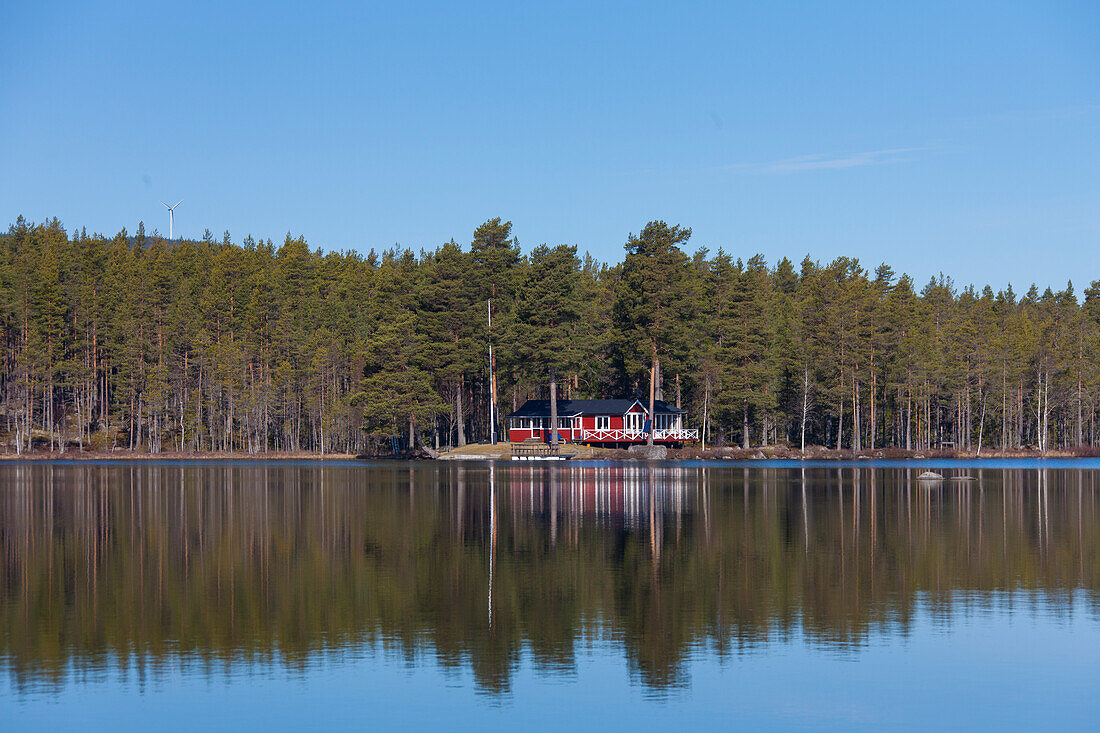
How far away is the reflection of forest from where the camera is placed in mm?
18531

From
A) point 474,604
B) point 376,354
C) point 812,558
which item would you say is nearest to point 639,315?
point 376,354

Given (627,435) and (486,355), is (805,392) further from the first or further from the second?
(486,355)

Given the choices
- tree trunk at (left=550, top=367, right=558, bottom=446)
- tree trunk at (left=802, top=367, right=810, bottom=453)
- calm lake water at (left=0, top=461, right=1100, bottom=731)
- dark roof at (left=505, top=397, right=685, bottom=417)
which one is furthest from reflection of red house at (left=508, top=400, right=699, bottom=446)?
calm lake water at (left=0, top=461, right=1100, bottom=731)

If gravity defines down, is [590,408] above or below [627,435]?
above

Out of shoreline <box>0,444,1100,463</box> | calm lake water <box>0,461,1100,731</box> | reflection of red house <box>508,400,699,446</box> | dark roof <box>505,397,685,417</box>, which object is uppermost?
dark roof <box>505,397,685,417</box>

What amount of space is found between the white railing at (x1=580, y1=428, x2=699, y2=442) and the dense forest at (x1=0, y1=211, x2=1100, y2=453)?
148 inches

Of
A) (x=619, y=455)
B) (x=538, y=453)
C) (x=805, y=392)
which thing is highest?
(x=805, y=392)

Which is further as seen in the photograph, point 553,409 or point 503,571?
point 553,409

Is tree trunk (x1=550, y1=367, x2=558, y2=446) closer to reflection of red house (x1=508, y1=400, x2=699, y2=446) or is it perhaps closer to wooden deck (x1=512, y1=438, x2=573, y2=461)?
wooden deck (x1=512, y1=438, x2=573, y2=461)

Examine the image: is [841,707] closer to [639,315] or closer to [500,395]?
[639,315]

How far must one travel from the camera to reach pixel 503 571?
25.7 meters

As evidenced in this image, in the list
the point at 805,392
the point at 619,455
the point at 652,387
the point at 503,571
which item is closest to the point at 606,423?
the point at 652,387

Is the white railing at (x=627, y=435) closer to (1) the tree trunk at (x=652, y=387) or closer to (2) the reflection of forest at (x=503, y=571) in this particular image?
(1) the tree trunk at (x=652, y=387)

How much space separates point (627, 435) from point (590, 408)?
4306 millimetres
